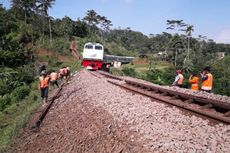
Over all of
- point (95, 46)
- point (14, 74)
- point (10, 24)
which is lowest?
point (14, 74)

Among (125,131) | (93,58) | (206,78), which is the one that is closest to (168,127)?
(125,131)

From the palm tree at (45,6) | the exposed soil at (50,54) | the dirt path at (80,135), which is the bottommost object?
the dirt path at (80,135)

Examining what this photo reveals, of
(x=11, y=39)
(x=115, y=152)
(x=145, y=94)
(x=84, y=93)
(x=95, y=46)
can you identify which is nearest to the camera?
(x=115, y=152)

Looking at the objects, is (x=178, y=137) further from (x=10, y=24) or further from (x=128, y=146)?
(x=10, y=24)

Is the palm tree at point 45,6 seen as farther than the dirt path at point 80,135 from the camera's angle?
Yes

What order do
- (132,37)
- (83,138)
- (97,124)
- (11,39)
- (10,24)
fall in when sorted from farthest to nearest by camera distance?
(132,37) < (10,24) < (11,39) < (97,124) < (83,138)

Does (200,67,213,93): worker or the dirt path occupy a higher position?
(200,67,213,93): worker

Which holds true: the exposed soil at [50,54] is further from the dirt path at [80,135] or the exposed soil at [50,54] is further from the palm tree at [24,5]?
the dirt path at [80,135]

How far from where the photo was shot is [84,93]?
603 inches

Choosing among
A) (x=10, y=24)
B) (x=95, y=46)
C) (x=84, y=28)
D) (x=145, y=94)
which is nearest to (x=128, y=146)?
(x=145, y=94)

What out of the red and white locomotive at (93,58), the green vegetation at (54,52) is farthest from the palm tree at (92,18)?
the red and white locomotive at (93,58)

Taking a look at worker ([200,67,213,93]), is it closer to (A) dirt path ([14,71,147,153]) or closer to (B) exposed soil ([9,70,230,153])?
(B) exposed soil ([9,70,230,153])

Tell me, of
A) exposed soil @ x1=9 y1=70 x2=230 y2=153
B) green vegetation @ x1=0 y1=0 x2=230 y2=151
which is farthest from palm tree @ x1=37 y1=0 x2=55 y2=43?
exposed soil @ x1=9 y1=70 x2=230 y2=153

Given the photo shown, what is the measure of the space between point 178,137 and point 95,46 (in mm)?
29866
